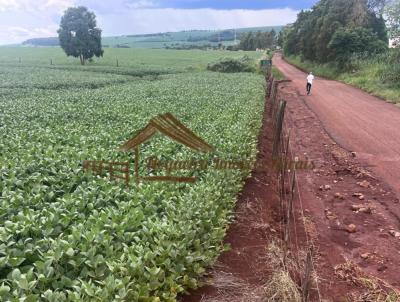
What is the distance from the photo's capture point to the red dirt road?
11488 millimetres

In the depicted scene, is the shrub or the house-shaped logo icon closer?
the house-shaped logo icon

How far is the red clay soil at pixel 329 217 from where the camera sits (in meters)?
5.27

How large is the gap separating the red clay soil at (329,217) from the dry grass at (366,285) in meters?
0.09

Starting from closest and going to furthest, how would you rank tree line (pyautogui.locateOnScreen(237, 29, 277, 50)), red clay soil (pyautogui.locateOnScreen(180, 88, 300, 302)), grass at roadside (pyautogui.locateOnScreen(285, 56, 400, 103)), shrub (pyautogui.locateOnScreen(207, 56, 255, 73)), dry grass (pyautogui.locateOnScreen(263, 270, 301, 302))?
1. dry grass (pyautogui.locateOnScreen(263, 270, 301, 302))
2. red clay soil (pyautogui.locateOnScreen(180, 88, 300, 302))
3. grass at roadside (pyautogui.locateOnScreen(285, 56, 400, 103))
4. shrub (pyautogui.locateOnScreen(207, 56, 255, 73))
5. tree line (pyautogui.locateOnScreen(237, 29, 277, 50))

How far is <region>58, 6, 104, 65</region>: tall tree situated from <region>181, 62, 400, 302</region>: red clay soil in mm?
49425

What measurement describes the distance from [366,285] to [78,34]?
59791mm

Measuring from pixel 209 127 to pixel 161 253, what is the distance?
6.37 meters

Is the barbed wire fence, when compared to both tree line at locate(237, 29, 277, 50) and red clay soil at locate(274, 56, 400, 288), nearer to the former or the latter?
red clay soil at locate(274, 56, 400, 288)

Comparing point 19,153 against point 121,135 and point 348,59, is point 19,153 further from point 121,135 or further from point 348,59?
point 348,59

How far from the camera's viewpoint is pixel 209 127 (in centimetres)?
1009

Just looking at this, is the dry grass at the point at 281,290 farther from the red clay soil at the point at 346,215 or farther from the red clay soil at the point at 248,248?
the red clay soil at the point at 346,215

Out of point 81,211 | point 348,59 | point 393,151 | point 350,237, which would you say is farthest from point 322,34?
point 81,211

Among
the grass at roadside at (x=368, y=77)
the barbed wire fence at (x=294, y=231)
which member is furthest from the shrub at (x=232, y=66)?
the barbed wire fence at (x=294, y=231)

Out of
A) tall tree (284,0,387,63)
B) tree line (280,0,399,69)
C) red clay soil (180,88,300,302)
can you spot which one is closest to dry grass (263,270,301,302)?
red clay soil (180,88,300,302)
